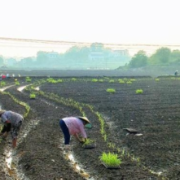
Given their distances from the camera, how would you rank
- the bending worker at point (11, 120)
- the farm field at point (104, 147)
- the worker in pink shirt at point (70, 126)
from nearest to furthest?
the farm field at point (104, 147) → the worker in pink shirt at point (70, 126) → the bending worker at point (11, 120)

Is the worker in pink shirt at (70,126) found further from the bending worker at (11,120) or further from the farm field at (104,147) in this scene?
the bending worker at (11,120)

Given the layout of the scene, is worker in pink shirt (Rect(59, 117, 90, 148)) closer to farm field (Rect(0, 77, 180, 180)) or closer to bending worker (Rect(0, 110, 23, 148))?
farm field (Rect(0, 77, 180, 180))

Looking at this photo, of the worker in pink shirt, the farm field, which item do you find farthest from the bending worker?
the worker in pink shirt

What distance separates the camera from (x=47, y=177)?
→ 335 inches

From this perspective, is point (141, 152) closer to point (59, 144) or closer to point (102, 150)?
point (102, 150)

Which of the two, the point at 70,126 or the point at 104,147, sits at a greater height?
the point at 70,126

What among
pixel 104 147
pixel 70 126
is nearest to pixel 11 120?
pixel 70 126

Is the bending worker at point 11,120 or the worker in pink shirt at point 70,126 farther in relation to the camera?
the bending worker at point 11,120

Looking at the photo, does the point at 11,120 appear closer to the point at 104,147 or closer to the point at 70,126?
the point at 70,126

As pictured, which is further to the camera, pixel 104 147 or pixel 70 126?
pixel 104 147

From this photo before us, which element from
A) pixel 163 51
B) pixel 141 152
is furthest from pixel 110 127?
pixel 163 51

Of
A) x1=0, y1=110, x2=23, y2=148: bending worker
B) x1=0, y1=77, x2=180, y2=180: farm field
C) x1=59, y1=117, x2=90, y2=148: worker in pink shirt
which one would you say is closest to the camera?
x1=0, y1=77, x2=180, y2=180: farm field

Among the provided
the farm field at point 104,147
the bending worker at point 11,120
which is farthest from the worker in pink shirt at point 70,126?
the bending worker at point 11,120

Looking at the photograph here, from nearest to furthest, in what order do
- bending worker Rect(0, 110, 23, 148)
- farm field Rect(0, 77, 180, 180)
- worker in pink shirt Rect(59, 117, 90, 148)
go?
farm field Rect(0, 77, 180, 180), worker in pink shirt Rect(59, 117, 90, 148), bending worker Rect(0, 110, 23, 148)
